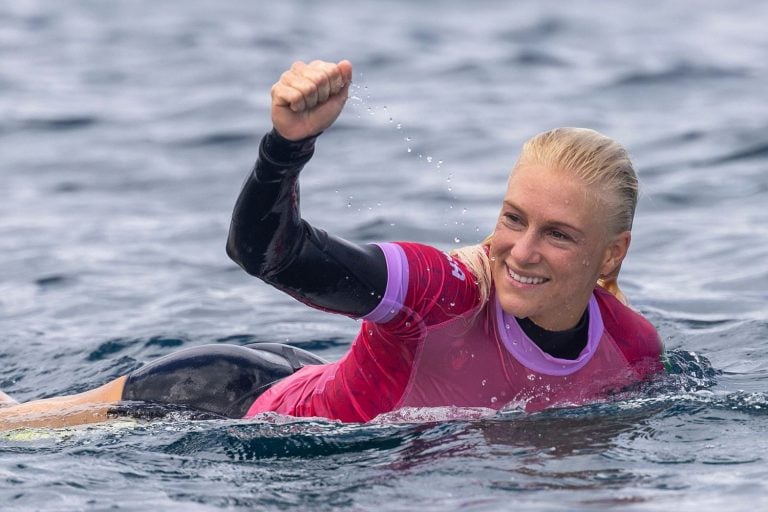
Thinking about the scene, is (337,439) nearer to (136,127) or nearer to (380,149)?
(380,149)

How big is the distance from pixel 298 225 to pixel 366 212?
19.8 feet

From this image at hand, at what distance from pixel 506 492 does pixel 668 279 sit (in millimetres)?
4654

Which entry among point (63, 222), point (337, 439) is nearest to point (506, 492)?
point (337, 439)

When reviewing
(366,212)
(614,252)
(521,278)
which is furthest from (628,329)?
(366,212)

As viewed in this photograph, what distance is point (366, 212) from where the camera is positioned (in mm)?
10578

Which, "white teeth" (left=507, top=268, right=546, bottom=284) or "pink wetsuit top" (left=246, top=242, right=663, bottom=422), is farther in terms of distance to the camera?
"white teeth" (left=507, top=268, right=546, bottom=284)

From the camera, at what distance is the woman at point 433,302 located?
177 inches

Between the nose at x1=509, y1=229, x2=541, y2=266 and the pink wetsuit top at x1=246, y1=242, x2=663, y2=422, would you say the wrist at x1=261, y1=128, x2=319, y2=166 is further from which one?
the nose at x1=509, y1=229, x2=541, y2=266

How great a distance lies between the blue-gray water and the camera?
5.02 metres

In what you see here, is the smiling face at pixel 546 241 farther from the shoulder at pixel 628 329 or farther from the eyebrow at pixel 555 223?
the shoulder at pixel 628 329

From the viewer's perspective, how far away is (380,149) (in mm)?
12586

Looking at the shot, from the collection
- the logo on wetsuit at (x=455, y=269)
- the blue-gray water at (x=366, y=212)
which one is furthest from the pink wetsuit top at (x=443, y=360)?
the blue-gray water at (x=366, y=212)

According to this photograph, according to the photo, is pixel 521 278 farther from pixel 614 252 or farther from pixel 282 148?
pixel 282 148

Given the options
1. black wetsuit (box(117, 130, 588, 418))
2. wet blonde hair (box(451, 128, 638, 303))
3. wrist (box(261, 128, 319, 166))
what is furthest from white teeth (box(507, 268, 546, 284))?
wrist (box(261, 128, 319, 166))
